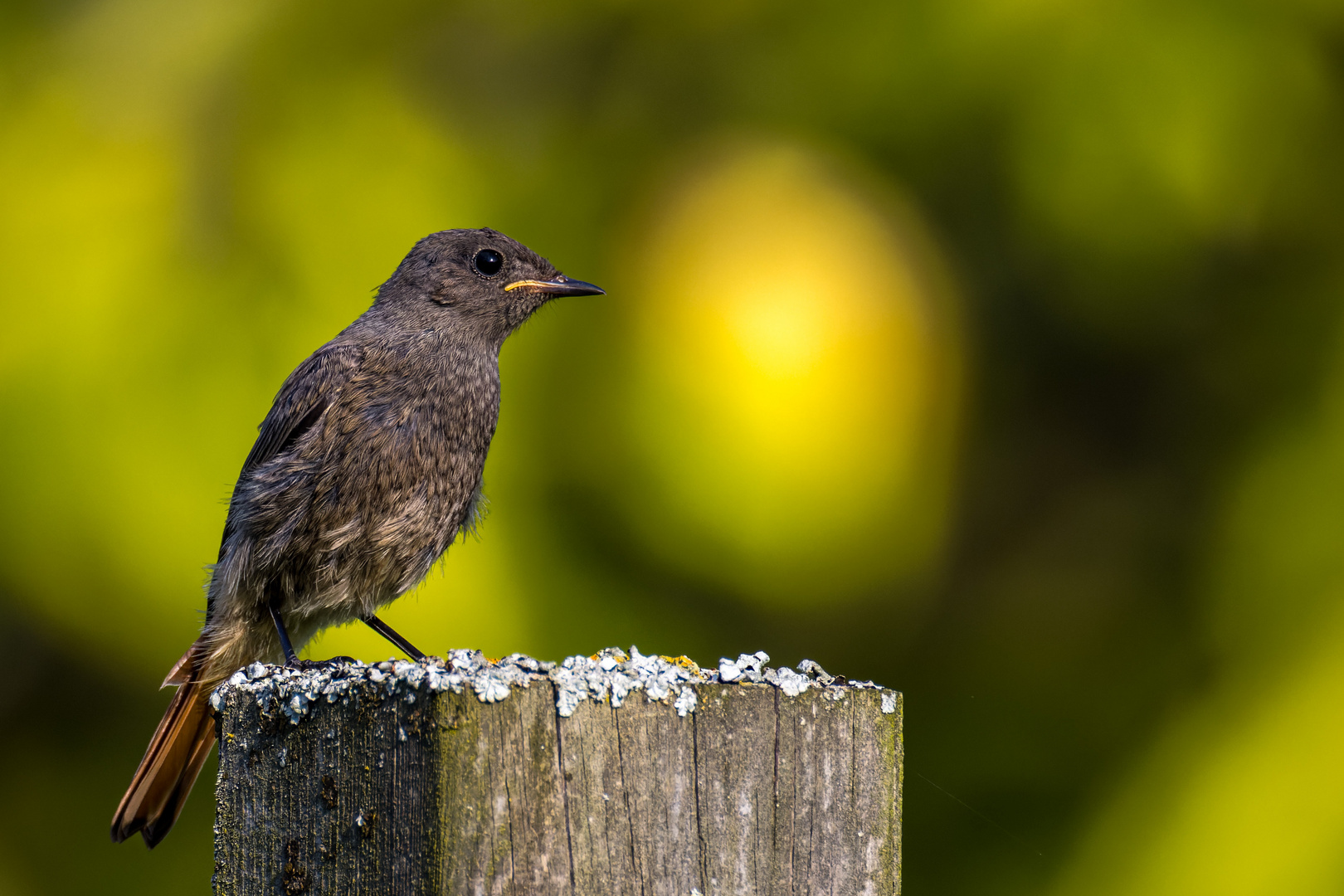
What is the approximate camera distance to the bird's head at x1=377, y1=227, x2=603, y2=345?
3941mm

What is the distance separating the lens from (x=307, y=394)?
362 centimetres

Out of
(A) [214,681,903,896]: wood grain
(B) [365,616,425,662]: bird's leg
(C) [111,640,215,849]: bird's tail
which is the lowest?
(A) [214,681,903,896]: wood grain

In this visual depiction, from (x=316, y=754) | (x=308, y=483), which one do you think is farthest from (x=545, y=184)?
(x=316, y=754)

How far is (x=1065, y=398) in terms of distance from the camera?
16.1 feet

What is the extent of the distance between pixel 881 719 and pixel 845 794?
12 cm

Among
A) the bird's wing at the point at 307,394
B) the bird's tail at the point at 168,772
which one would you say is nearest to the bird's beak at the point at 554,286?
the bird's wing at the point at 307,394

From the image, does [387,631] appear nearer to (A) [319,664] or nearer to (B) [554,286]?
(B) [554,286]

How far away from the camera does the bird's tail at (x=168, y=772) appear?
3.41 meters

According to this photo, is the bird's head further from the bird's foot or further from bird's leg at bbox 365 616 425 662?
the bird's foot

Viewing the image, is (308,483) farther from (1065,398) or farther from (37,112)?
(1065,398)

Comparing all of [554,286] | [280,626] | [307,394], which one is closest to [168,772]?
[280,626]

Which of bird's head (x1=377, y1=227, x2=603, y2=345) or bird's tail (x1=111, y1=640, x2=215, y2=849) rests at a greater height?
bird's head (x1=377, y1=227, x2=603, y2=345)

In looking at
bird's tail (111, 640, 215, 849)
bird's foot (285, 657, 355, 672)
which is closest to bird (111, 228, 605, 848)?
bird's tail (111, 640, 215, 849)

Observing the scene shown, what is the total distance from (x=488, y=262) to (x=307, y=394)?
0.74 meters
